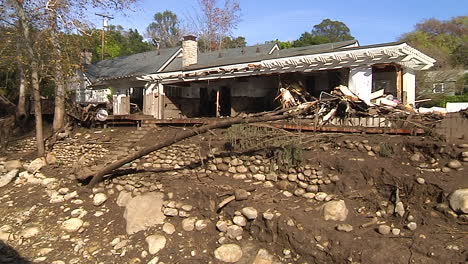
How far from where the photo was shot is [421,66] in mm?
12391

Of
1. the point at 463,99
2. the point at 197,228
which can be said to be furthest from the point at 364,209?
the point at 463,99

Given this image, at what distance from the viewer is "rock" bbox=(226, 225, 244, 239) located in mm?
7148

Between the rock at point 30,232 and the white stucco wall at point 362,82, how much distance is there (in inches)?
364

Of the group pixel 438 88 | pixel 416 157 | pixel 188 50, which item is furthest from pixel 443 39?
pixel 416 157

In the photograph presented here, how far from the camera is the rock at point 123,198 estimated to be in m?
8.99

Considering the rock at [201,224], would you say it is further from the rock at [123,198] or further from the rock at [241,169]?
the rock at [123,198]

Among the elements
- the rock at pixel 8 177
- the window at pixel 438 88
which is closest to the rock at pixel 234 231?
the rock at pixel 8 177

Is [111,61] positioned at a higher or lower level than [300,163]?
higher

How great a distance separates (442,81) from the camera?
20.8m

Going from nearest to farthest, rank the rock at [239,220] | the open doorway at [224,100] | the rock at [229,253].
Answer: the rock at [229,253]
the rock at [239,220]
the open doorway at [224,100]

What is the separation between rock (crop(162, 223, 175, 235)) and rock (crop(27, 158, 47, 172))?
6.97 metres

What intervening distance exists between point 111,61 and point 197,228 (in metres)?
18.9

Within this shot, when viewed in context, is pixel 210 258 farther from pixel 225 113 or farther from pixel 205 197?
pixel 225 113

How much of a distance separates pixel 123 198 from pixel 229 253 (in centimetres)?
370
